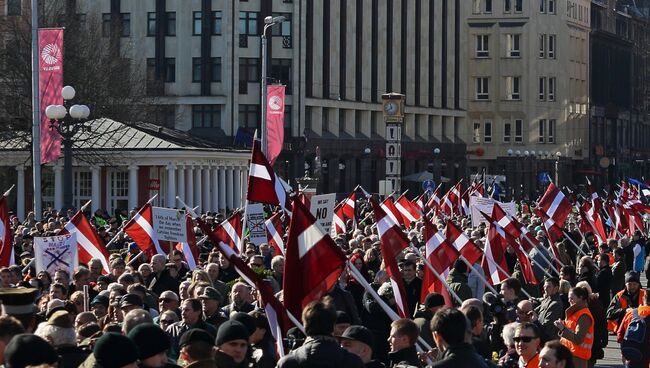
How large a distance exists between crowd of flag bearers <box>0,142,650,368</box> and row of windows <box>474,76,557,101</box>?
8752cm

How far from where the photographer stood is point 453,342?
10617 millimetres

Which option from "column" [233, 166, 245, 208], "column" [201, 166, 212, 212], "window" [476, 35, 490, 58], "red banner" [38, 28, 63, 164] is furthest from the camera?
"window" [476, 35, 490, 58]

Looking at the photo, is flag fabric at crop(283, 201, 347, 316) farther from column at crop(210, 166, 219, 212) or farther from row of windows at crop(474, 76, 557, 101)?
row of windows at crop(474, 76, 557, 101)

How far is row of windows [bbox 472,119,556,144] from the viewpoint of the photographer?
116 meters

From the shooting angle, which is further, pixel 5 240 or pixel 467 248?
pixel 5 240

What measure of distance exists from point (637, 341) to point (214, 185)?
158 ft

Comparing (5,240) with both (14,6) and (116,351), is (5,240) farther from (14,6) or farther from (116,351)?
(14,6)

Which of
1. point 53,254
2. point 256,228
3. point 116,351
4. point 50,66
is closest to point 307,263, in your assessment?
point 116,351

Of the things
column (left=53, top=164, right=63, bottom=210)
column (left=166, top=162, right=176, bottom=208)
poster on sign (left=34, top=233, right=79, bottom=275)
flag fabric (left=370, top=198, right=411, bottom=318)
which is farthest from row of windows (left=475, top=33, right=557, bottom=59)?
flag fabric (left=370, top=198, right=411, bottom=318)

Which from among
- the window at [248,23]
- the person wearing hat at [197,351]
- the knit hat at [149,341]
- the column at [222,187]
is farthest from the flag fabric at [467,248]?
the window at [248,23]

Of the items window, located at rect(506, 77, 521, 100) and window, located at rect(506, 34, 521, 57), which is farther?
window, located at rect(506, 77, 521, 100)

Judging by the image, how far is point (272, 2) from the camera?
289ft

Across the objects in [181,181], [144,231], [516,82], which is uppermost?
[516,82]

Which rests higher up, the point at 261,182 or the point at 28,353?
the point at 261,182
